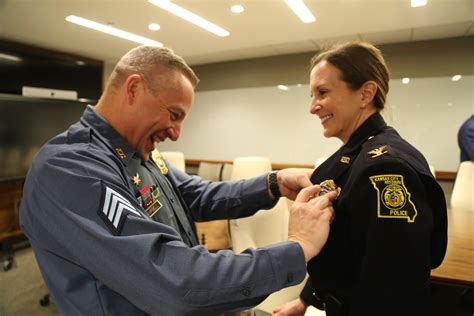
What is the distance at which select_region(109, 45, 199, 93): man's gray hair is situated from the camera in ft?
3.23

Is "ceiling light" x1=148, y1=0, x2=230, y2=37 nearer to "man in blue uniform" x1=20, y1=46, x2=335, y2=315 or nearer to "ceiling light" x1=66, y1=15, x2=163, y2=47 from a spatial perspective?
"ceiling light" x1=66, y1=15, x2=163, y2=47

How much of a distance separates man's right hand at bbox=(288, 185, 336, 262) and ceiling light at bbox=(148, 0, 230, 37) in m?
2.98

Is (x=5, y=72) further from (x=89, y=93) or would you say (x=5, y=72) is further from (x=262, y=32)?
(x=262, y=32)

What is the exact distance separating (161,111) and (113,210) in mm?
386

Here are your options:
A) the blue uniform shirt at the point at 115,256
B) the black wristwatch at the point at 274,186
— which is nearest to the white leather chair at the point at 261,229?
the black wristwatch at the point at 274,186

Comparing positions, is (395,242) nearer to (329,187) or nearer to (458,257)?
(329,187)

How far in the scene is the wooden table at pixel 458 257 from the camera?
136cm

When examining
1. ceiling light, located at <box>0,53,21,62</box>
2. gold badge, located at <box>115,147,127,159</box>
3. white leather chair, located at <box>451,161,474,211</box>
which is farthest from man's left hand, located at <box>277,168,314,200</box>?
ceiling light, located at <box>0,53,21,62</box>

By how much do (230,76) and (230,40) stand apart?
5.19ft

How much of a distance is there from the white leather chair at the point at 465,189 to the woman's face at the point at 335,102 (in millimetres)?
2716

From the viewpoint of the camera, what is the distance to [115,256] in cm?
68

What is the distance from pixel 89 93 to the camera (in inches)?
247

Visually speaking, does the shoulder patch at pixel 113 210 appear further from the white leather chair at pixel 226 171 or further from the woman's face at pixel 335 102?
the white leather chair at pixel 226 171

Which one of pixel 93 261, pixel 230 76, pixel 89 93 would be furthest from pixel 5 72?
pixel 93 261
